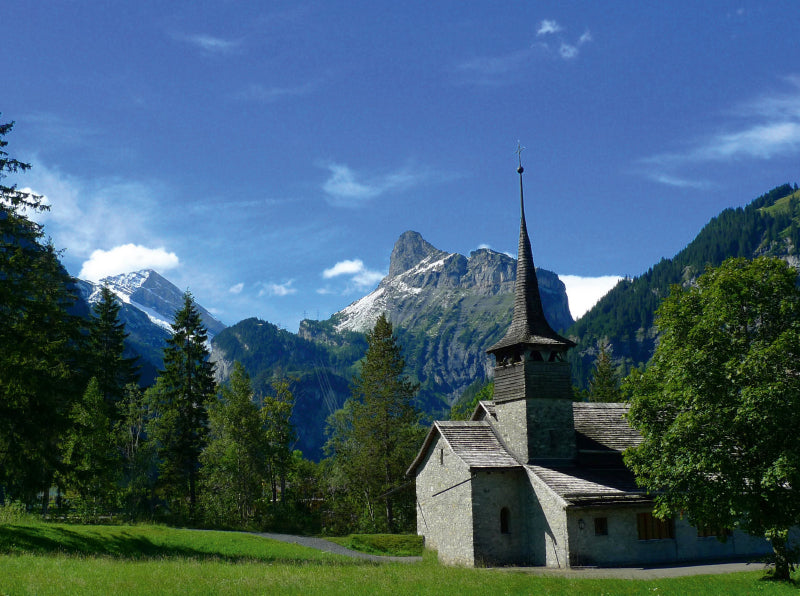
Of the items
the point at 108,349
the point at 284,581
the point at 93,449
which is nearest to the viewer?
the point at 284,581

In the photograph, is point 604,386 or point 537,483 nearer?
point 537,483

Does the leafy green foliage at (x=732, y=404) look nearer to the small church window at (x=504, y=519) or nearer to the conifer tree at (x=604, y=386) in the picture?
the small church window at (x=504, y=519)

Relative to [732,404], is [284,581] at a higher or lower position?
lower

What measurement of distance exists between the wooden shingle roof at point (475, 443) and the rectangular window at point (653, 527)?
20.1 ft

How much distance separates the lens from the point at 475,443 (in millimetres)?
34906

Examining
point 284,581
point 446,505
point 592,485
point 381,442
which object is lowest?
point 284,581

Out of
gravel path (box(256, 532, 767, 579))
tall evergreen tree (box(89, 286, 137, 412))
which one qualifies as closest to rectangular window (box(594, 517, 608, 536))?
gravel path (box(256, 532, 767, 579))

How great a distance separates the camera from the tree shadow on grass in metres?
29.1

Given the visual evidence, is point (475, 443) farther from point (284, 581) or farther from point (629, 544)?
point (284, 581)

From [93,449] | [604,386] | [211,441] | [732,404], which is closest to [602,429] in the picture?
[732,404]

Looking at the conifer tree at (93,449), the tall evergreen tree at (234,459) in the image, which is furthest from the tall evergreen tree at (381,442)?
the conifer tree at (93,449)

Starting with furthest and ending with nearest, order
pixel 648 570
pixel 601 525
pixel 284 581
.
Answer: pixel 601 525
pixel 648 570
pixel 284 581

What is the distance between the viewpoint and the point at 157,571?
21.2 m

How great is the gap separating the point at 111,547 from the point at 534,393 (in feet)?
73.6
